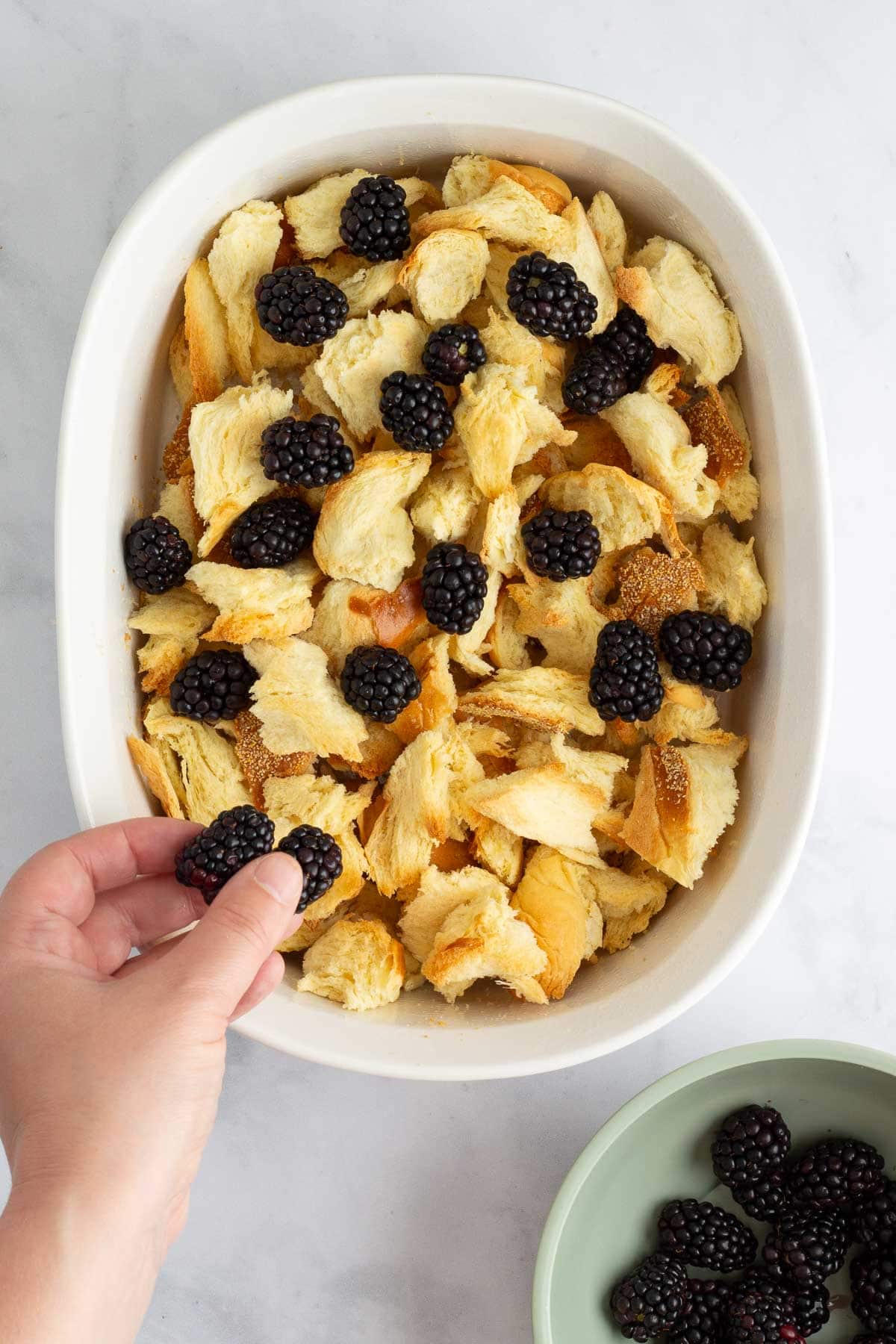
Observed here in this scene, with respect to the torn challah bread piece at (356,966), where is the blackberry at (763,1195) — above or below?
below

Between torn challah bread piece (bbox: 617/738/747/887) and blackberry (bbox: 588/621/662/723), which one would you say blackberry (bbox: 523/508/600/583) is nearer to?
blackberry (bbox: 588/621/662/723)

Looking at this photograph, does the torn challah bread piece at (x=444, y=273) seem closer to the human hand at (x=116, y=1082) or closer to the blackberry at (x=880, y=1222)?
the human hand at (x=116, y=1082)

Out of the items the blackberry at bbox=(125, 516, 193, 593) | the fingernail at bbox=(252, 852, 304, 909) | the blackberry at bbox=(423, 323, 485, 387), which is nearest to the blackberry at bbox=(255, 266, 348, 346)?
the blackberry at bbox=(423, 323, 485, 387)

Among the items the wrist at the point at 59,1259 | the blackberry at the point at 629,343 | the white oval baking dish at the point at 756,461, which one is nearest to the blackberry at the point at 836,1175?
the white oval baking dish at the point at 756,461

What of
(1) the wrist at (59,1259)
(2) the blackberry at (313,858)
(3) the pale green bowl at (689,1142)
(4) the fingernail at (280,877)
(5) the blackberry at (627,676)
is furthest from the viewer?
(3) the pale green bowl at (689,1142)

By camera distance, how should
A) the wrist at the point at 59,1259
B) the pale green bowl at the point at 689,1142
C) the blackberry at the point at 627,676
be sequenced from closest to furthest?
the wrist at the point at 59,1259 → the blackberry at the point at 627,676 → the pale green bowl at the point at 689,1142

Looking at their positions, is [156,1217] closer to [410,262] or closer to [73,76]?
[410,262]

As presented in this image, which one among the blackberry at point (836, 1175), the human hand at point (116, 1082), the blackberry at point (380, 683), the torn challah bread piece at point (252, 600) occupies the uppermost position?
the torn challah bread piece at point (252, 600)
